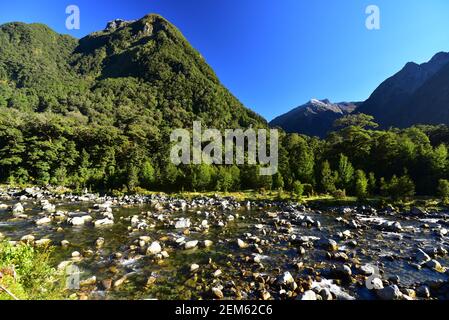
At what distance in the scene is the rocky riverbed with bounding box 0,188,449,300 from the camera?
473 inches

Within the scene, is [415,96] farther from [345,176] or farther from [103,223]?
[103,223]

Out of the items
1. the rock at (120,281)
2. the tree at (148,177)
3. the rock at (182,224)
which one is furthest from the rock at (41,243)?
the tree at (148,177)

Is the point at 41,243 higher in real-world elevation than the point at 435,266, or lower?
higher

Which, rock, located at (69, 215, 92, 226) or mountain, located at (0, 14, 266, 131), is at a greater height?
mountain, located at (0, 14, 266, 131)

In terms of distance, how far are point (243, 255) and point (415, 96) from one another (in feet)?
634

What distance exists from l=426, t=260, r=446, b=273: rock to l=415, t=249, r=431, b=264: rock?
341 mm

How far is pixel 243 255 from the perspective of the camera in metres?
16.8

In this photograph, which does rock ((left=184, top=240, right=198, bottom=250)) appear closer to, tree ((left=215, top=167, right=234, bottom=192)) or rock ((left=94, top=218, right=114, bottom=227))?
rock ((left=94, top=218, right=114, bottom=227))

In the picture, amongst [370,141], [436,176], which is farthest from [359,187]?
[370,141]

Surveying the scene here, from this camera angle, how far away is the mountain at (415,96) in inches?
5822

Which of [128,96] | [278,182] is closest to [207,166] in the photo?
[278,182]

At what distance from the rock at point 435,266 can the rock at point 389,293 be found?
506 cm

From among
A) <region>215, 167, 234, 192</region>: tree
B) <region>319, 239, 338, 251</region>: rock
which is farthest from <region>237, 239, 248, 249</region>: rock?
<region>215, 167, 234, 192</region>: tree

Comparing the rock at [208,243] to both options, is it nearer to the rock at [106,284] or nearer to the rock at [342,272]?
the rock at [106,284]
